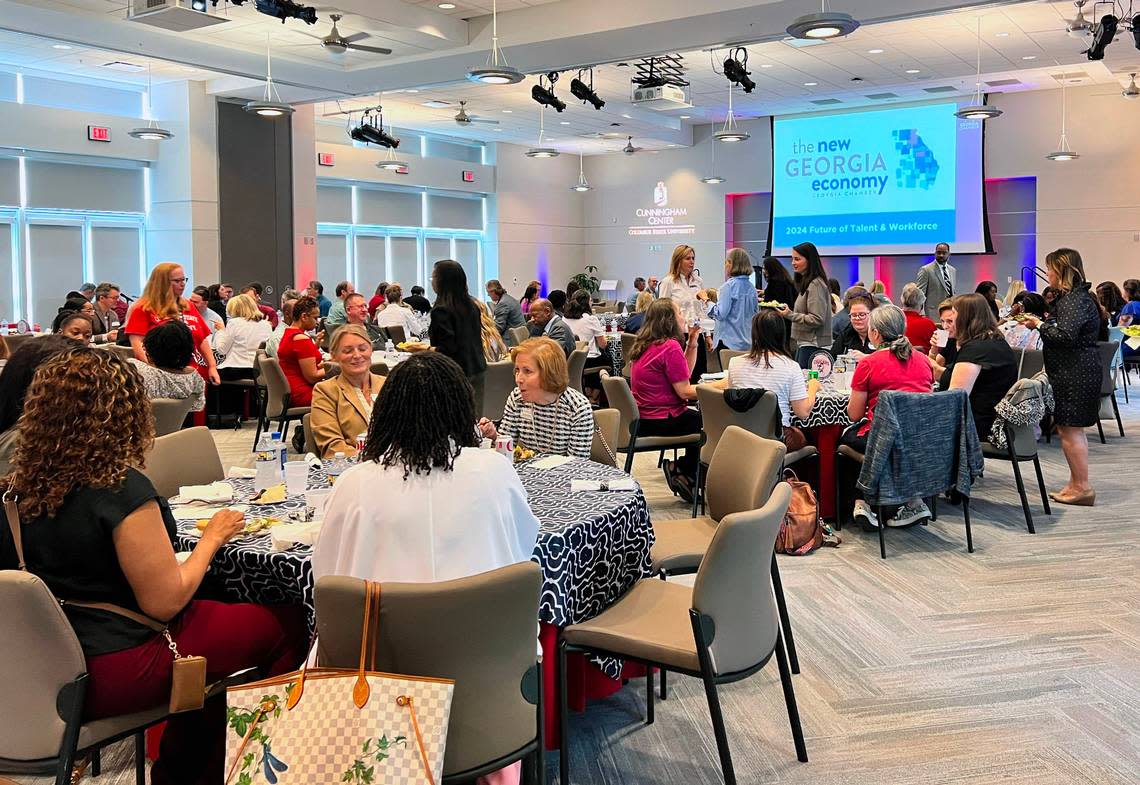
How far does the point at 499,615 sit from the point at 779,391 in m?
3.61

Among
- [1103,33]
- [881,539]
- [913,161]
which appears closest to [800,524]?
[881,539]

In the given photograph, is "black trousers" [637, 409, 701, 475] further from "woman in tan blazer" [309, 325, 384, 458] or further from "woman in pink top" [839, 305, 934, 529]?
"woman in tan blazer" [309, 325, 384, 458]

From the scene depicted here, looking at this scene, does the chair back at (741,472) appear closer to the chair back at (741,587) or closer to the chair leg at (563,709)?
the chair back at (741,587)

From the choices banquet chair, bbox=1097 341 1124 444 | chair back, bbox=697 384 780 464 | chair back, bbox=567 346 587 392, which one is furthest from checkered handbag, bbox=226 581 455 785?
banquet chair, bbox=1097 341 1124 444

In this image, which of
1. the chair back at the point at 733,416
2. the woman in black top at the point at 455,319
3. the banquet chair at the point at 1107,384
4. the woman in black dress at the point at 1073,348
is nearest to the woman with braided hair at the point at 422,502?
the chair back at the point at 733,416

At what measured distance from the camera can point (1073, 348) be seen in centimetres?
615

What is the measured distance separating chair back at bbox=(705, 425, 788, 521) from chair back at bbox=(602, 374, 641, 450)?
1.96 meters

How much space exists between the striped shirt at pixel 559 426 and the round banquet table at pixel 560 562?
594 millimetres

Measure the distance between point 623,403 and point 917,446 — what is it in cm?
163

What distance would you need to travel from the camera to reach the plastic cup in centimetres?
335

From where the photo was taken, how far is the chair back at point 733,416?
533 cm

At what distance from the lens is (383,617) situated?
2.04 metres

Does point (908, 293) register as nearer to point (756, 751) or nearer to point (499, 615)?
point (756, 751)

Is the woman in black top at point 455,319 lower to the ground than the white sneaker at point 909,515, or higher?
higher
